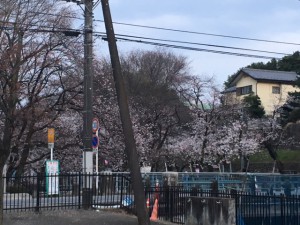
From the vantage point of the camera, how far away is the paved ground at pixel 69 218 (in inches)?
615

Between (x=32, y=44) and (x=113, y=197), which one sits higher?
(x=32, y=44)

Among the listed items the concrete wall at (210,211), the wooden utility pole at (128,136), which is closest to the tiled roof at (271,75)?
the concrete wall at (210,211)

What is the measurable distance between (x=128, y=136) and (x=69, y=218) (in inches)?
160

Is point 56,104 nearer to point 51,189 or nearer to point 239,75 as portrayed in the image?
point 51,189

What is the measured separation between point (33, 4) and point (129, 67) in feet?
83.8

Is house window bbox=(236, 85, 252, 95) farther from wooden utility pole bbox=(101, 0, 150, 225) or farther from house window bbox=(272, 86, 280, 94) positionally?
wooden utility pole bbox=(101, 0, 150, 225)

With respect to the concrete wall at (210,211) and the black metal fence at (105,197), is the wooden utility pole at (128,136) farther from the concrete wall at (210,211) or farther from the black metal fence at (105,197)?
the black metal fence at (105,197)

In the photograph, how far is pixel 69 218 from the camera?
53.2ft

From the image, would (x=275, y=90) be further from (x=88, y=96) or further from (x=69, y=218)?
(x=69, y=218)

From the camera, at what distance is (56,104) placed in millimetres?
28984

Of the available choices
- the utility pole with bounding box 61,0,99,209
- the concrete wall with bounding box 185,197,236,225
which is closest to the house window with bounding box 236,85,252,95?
the utility pole with bounding box 61,0,99,209

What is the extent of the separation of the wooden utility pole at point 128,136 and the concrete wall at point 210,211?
2442 millimetres

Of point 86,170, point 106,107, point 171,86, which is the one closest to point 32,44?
point 106,107

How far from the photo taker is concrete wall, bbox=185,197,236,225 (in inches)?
579
